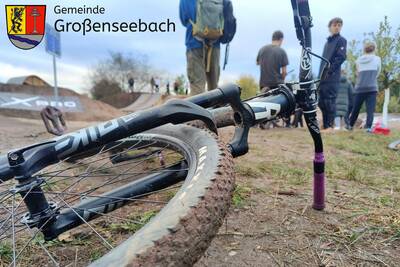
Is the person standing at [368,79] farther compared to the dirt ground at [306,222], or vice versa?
the person standing at [368,79]

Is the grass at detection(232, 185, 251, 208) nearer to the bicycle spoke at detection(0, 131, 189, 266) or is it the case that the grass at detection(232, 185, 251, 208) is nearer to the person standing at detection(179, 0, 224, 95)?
the bicycle spoke at detection(0, 131, 189, 266)

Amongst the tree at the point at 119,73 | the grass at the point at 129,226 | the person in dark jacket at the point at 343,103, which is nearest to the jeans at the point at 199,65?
the grass at the point at 129,226

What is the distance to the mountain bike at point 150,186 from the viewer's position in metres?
0.68

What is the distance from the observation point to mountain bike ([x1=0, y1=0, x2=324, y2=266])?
683 mm

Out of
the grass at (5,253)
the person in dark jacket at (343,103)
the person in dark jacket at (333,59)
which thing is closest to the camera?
the grass at (5,253)

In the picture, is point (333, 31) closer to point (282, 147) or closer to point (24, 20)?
point (282, 147)

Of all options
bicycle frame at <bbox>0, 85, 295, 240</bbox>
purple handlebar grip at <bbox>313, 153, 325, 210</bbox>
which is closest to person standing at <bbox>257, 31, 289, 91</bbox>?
purple handlebar grip at <bbox>313, 153, 325, 210</bbox>

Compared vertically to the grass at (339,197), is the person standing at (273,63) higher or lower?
higher

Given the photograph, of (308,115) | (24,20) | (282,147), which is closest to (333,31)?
(282,147)

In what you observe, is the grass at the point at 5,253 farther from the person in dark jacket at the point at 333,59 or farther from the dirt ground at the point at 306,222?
the person in dark jacket at the point at 333,59

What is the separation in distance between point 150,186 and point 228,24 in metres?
3.11

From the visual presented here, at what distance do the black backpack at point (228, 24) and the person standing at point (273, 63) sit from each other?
92.1 inches

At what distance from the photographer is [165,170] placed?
132 cm

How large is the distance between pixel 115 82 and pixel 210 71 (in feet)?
116
